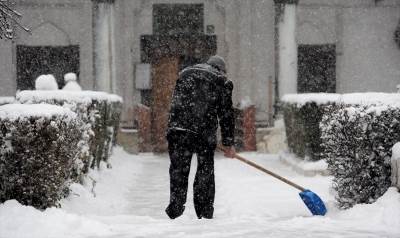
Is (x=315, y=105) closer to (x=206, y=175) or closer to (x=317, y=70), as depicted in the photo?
(x=206, y=175)

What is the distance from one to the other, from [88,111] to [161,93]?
24.8ft

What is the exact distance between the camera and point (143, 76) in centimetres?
1623

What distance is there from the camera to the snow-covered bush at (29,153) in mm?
5922

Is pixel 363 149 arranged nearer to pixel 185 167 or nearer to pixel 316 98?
pixel 185 167

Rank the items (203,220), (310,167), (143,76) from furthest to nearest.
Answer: (143,76), (310,167), (203,220)

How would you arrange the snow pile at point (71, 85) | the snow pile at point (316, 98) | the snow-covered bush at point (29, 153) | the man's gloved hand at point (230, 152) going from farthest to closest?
the snow pile at point (71, 85) → the snow pile at point (316, 98) → the man's gloved hand at point (230, 152) → the snow-covered bush at point (29, 153)

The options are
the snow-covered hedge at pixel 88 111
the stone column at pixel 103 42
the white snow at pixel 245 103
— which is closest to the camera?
the snow-covered hedge at pixel 88 111

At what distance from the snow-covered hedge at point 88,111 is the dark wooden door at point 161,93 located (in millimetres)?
5183

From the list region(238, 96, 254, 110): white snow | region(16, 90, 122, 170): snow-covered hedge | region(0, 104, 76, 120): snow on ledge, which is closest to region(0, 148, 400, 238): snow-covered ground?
region(16, 90, 122, 170): snow-covered hedge

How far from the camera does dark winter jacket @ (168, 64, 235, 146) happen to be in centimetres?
652

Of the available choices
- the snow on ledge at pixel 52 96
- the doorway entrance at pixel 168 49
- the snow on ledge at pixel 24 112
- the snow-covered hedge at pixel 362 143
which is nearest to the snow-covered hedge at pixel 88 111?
the snow on ledge at pixel 52 96

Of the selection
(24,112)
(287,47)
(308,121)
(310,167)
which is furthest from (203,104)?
(287,47)

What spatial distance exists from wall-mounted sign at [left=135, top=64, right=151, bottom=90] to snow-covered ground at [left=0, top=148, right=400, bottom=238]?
4633 mm

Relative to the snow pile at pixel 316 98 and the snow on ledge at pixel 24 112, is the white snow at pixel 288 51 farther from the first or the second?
the snow on ledge at pixel 24 112
